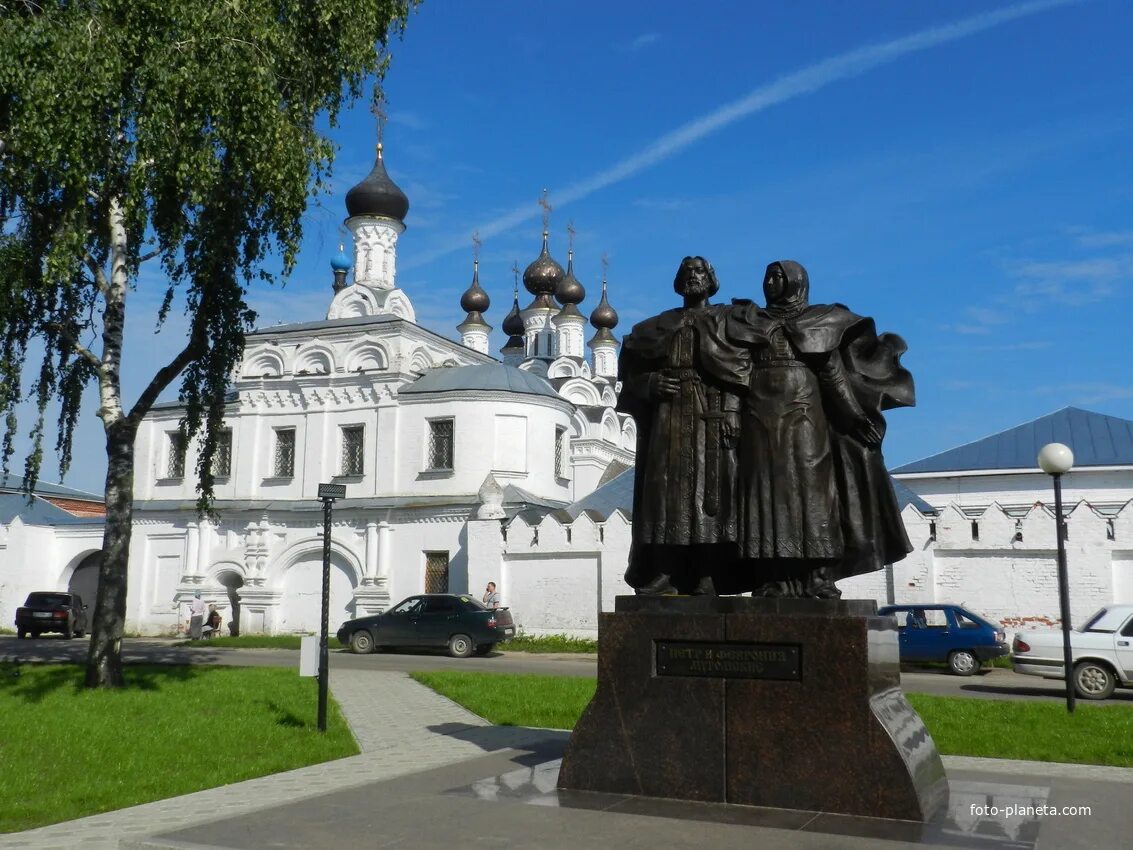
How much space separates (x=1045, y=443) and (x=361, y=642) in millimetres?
21675

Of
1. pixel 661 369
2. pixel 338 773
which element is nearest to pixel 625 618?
pixel 661 369

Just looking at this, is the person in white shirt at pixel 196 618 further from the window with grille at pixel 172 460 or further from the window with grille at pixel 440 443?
the window with grille at pixel 440 443

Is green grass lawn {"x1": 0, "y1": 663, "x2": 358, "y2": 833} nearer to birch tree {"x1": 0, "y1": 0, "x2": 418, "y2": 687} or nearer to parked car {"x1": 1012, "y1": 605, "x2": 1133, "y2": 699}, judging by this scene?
birch tree {"x1": 0, "y1": 0, "x2": 418, "y2": 687}

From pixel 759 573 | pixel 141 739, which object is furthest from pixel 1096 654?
pixel 141 739

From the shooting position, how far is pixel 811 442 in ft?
21.0

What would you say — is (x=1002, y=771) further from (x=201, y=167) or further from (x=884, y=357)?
(x=201, y=167)

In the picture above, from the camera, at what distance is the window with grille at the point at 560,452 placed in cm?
3372

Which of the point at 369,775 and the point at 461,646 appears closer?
the point at 369,775

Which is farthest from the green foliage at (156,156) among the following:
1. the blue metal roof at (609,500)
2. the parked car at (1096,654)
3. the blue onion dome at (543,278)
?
the blue onion dome at (543,278)

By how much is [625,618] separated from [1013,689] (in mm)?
11692

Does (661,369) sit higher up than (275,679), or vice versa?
(661,369)

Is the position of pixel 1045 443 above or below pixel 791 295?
above

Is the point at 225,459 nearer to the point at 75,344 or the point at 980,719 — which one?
the point at 75,344

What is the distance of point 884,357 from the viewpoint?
21.9 feet
